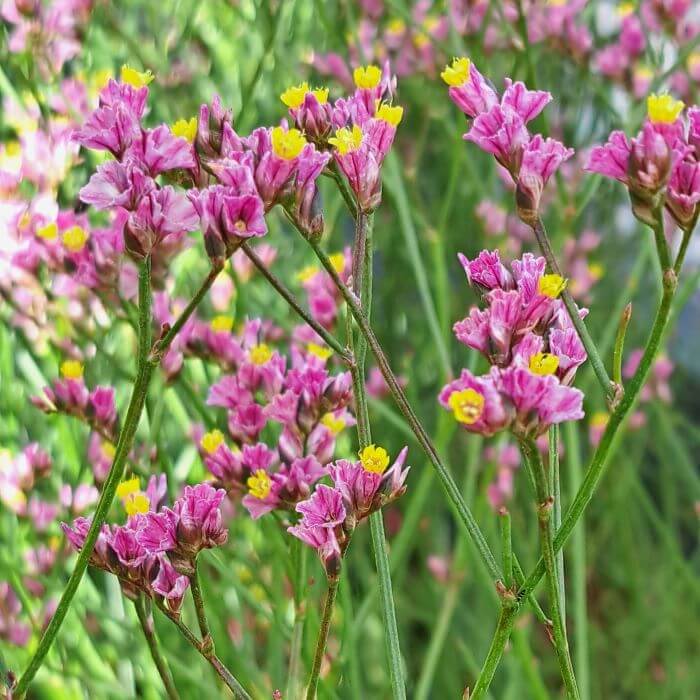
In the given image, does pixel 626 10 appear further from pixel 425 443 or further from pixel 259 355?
pixel 425 443

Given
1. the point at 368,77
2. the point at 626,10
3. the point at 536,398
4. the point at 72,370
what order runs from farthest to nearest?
the point at 626,10, the point at 72,370, the point at 368,77, the point at 536,398

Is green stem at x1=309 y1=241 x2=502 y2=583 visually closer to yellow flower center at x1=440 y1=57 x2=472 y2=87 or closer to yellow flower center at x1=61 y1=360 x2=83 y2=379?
yellow flower center at x1=440 y1=57 x2=472 y2=87

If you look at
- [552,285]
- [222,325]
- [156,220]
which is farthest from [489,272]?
[222,325]

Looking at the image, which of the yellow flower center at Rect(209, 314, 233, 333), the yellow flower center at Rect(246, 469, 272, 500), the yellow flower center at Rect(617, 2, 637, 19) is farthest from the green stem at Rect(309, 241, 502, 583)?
the yellow flower center at Rect(617, 2, 637, 19)

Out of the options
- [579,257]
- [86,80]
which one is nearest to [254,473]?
[86,80]

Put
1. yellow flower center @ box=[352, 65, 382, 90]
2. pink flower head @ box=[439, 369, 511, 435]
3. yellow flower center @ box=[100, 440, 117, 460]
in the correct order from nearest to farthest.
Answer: pink flower head @ box=[439, 369, 511, 435]
yellow flower center @ box=[352, 65, 382, 90]
yellow flower center @ box=[100, 440, 117, 460]

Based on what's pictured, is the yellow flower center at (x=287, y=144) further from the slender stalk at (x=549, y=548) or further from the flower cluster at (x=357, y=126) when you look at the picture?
the slender stalk at (x=549, y=548)
